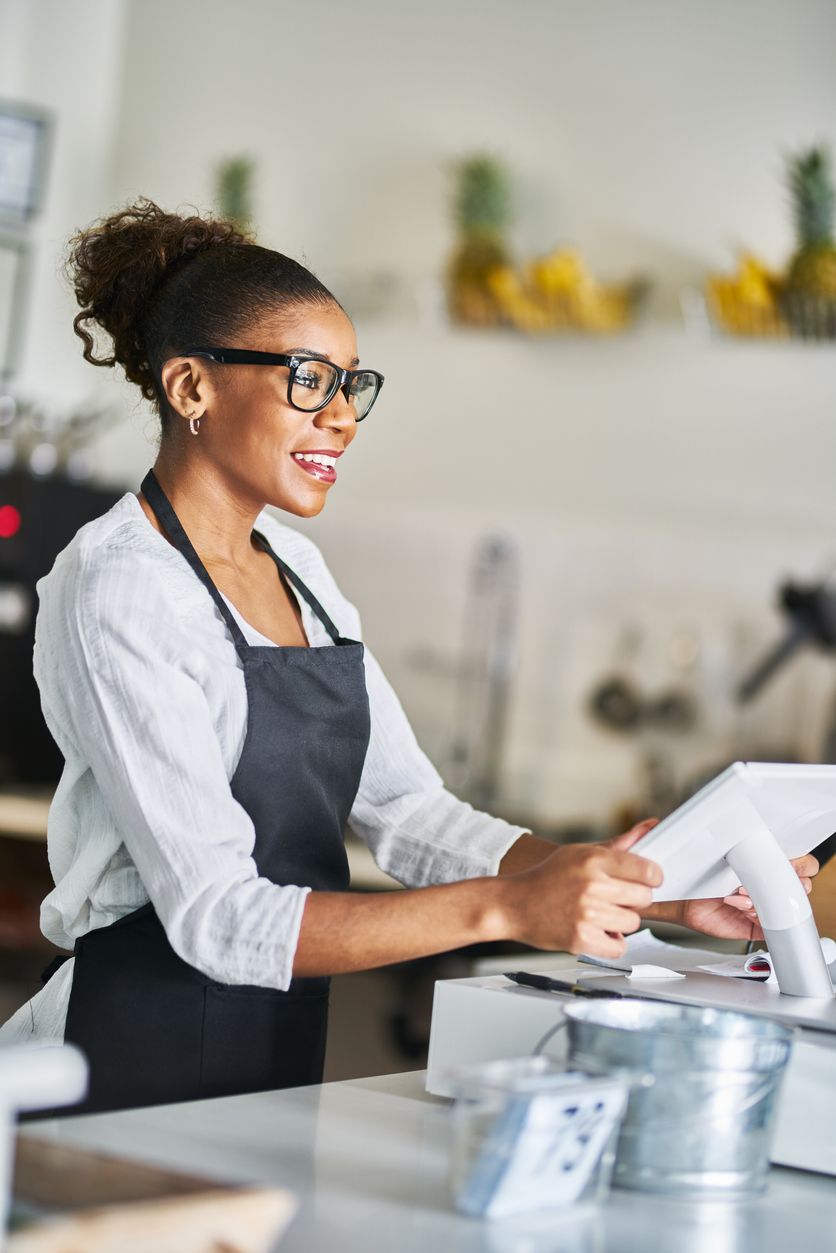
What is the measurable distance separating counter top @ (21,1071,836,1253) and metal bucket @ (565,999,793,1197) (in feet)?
0.07

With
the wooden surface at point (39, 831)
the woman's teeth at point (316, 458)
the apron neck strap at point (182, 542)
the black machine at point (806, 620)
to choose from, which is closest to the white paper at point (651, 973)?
the apron neck strap at point (182, 542)

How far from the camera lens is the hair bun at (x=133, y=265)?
150 cm

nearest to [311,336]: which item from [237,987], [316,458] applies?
[316,458]

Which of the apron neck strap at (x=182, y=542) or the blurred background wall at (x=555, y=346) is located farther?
the blurred background wall at (x=555, y=346)

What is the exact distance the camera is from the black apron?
1357 millimetres

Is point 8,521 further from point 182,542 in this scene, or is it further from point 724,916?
point 724,916

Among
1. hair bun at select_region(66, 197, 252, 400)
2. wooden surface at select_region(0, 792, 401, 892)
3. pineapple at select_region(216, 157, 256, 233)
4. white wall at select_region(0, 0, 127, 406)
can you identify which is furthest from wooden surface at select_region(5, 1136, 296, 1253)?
white wall at select_region(0, 0, 127, 406)

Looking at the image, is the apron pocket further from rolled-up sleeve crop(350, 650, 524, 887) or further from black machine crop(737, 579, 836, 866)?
black machine crop(737, 579, 836, 866)

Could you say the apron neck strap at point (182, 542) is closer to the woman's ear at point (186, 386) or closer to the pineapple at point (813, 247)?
the woman's ear at point (186, 386)

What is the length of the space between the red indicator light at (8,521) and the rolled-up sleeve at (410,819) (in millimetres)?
2381

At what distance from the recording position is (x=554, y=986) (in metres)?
1.26

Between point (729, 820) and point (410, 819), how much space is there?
0.51 meters

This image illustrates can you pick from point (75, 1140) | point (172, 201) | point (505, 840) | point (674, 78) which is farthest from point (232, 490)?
point (172, 201)

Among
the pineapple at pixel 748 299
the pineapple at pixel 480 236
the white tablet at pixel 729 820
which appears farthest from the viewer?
the pineapple at pixel 480 236
